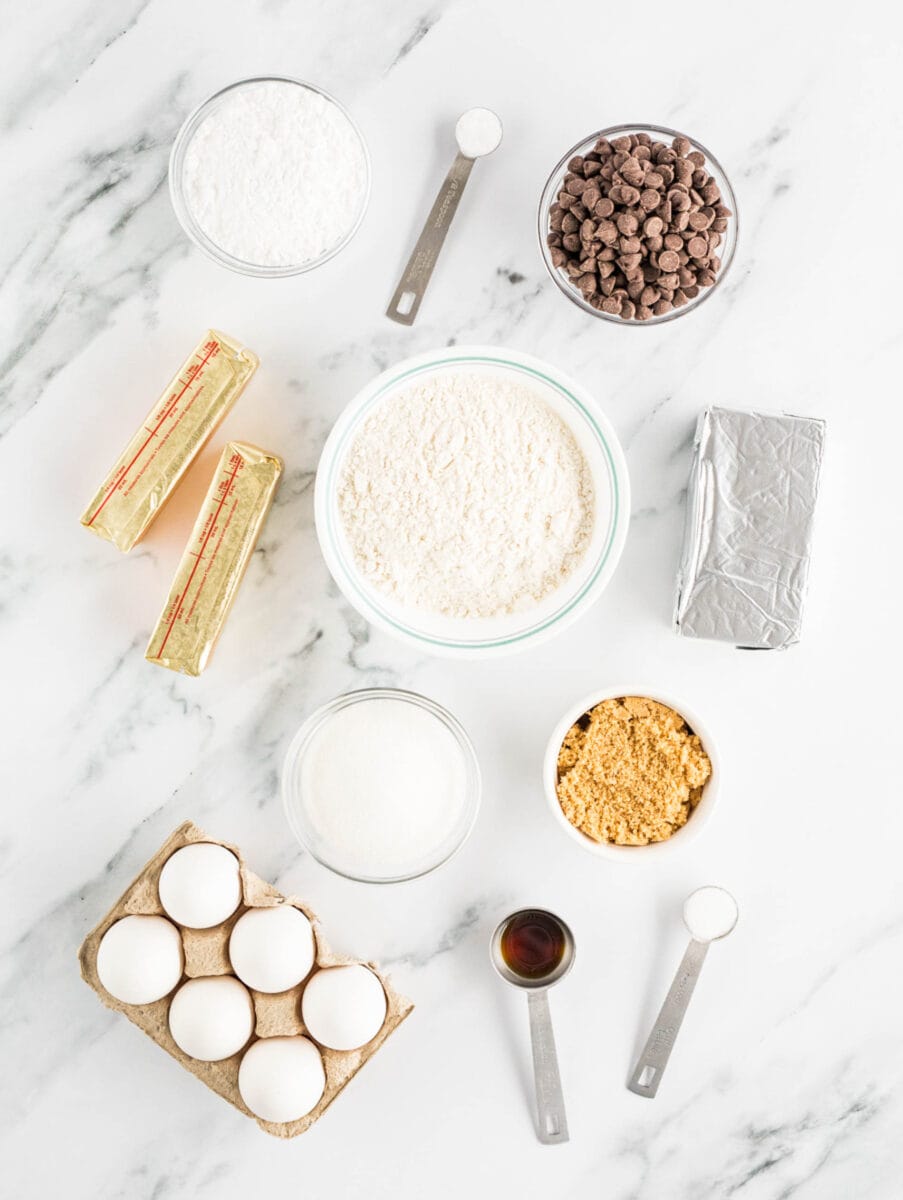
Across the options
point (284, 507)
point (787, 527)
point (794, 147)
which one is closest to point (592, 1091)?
point (787, 527)

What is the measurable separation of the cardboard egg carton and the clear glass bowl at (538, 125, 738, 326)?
3.04 feet

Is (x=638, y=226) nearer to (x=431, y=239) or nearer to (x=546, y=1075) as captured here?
(x=431, y=239)

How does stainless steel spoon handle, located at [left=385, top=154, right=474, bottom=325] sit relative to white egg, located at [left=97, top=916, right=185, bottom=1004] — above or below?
above

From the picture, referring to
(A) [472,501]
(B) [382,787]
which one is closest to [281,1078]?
(B) [382,787]

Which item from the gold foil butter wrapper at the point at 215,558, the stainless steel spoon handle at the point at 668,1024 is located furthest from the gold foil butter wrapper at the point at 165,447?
the stainless steel spoon handle at the point at 668,1024

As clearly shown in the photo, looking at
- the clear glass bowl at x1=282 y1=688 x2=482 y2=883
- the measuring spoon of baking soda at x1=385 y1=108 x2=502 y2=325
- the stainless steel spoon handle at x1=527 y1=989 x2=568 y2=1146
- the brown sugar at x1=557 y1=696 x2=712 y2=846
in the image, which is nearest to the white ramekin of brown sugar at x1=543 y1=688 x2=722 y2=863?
the brown sugar at x1=557 y1=696 x2=712 y2=846

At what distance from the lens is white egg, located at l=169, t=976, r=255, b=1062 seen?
1.24 m

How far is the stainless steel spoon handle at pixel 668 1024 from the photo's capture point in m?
1.39

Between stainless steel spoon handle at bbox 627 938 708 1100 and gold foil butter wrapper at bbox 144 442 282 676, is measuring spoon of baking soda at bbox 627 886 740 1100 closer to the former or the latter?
stainless steel spoon handle at bbox 627 938 708 1100

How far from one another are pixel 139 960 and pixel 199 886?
0.12 meters

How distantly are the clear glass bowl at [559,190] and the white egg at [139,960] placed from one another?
1048 mm

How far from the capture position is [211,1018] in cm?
124

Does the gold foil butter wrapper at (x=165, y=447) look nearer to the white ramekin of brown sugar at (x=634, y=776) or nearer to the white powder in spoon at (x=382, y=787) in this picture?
the white powder in spoon at (x=382, y=787)

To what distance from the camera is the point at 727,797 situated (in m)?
1.43
